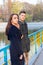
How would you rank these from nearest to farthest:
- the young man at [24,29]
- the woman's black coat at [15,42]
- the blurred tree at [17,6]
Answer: the woman's black coat at [15,42], the young man at [24,29], the blurred tree at [17,6]

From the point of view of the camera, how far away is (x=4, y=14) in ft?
210

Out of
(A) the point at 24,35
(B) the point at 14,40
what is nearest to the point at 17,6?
(A) the point at 24,35

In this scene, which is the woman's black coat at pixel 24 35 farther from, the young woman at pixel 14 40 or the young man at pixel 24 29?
the young woman at pixel 14 40

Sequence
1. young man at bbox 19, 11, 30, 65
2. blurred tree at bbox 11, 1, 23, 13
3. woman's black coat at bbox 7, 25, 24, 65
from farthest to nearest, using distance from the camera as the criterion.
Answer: blurred tree at bbox 11, 1, 23, 13
young man at bbox 19, 11, 30, 65
woman's black coat at bbox 7, 25, 24, 65

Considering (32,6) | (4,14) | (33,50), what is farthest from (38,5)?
(33,50)

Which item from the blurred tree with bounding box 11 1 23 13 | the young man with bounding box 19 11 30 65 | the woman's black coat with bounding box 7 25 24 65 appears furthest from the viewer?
the blurred tree with bounding box 11 1 23 13

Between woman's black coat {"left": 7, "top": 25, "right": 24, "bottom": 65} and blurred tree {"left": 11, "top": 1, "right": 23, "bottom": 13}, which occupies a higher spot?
woman's black coat {"left": 7, "top": 25, "right": 24, "bottom": 65}

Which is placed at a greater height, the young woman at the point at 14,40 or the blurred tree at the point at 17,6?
the young woman at the point at 14,40

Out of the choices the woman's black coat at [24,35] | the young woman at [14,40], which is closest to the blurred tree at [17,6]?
the woman's black coat at [24,35]

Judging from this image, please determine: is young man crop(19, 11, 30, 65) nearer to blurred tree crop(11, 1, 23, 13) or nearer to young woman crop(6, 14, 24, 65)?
young woman crop(6, 14, 24, 65)

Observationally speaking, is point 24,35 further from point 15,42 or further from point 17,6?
point 17,6

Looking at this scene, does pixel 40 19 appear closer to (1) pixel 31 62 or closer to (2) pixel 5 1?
(2) pixel 5 1

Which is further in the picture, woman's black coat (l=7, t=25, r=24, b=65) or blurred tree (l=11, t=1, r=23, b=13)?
blurred tree (l=11, t=1, r=23, b=13)

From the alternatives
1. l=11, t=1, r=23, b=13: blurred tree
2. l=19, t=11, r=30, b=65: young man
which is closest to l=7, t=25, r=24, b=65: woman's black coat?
l=19, t=11, r=30, b=65: young man
